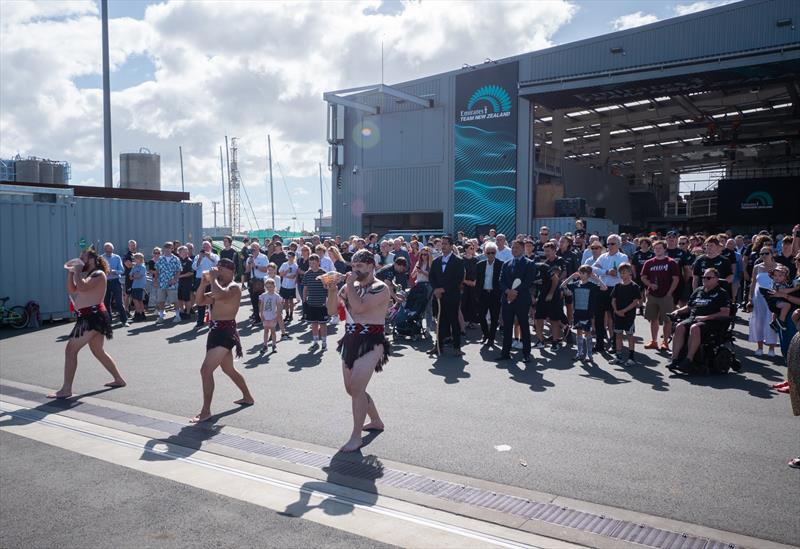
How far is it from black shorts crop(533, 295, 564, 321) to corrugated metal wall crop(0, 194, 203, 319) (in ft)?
38.3

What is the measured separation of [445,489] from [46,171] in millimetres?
29785

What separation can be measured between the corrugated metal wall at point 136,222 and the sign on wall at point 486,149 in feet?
43.9

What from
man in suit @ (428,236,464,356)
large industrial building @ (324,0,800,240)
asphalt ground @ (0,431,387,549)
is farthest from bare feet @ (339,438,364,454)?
large industrial building @ (324,0,800,240)

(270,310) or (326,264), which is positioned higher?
(326,264)

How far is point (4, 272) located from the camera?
14289 millimetres

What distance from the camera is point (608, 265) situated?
35.5 ft

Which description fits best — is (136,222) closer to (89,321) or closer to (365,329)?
(89,321)

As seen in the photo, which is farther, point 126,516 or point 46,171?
point 46,171

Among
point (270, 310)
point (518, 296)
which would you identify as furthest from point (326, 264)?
point (518, 296)

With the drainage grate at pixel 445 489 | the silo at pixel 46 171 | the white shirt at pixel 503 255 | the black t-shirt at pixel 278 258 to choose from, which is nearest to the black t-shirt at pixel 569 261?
the white shirt at pixel 503 255

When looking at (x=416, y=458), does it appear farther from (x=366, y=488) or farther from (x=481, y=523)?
(x=481, y=523)

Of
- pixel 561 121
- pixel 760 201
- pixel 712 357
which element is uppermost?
pixel 561 121

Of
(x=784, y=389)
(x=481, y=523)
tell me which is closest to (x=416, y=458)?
(x=481, y=523)

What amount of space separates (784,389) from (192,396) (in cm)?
764
